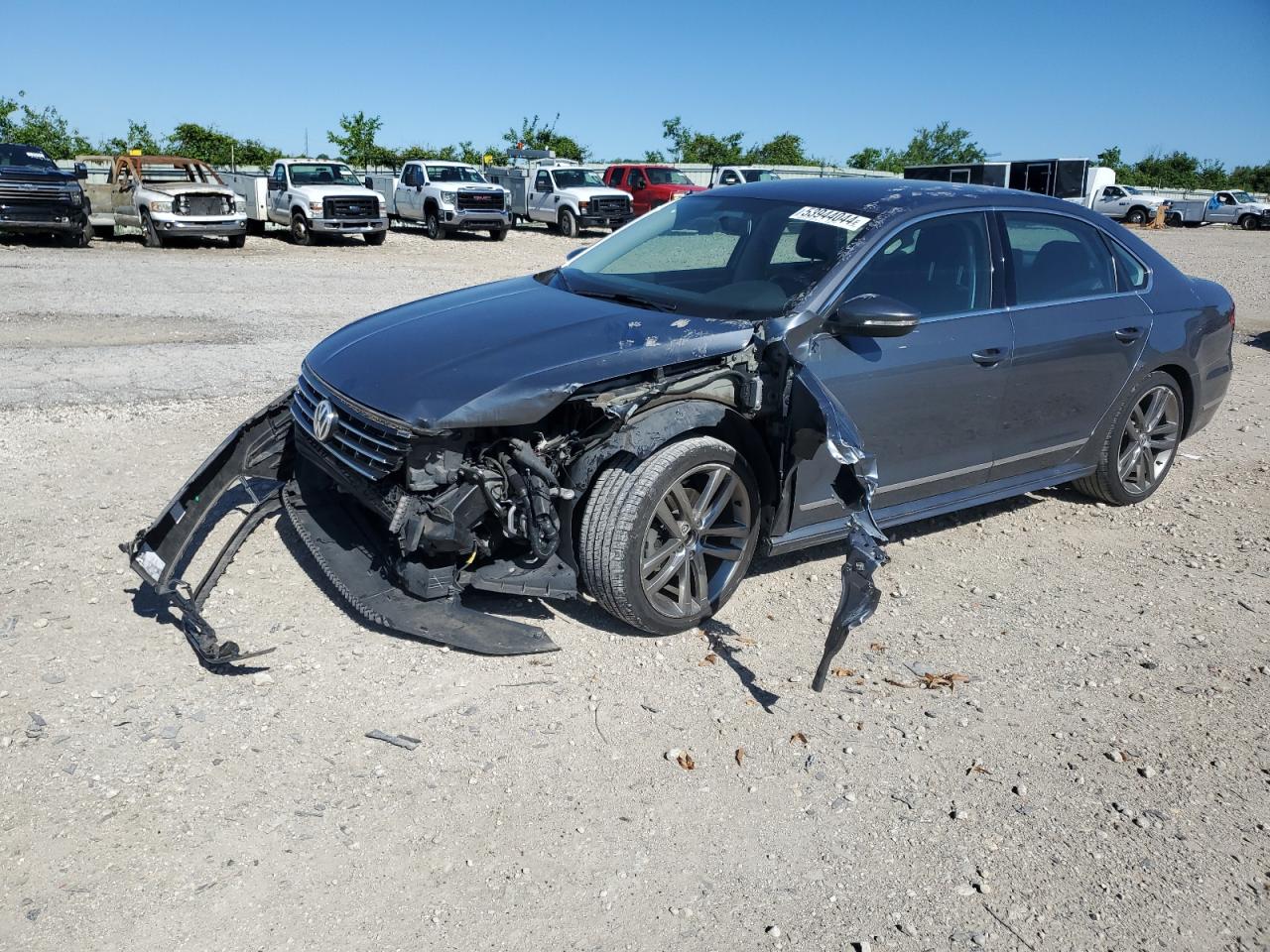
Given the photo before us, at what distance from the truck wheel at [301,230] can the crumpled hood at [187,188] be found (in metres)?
1.90

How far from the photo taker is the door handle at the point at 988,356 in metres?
4.79

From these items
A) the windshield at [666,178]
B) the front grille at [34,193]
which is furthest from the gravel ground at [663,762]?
the windshield at [666,178]

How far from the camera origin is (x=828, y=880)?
296 cm

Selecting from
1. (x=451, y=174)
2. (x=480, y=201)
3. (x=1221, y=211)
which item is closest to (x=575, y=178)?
(x=451, y=174)

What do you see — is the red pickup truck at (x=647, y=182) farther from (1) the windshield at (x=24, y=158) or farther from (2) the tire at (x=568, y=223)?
(1) the windshield at (x=24, y=158)

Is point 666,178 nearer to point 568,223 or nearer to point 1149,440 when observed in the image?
point 568,223

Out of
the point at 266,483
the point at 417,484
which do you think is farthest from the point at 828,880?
the point at 266,483

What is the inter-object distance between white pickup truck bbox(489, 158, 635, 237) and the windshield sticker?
70.7 feet

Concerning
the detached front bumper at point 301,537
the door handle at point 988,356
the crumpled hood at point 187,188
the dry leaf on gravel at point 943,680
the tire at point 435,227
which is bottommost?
the dry leaf on gravel at point 943,680

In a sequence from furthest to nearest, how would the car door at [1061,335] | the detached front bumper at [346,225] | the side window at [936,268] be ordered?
the detached front bumper at [346,225]
the car door at [1061,335]
the side window at [936,268]

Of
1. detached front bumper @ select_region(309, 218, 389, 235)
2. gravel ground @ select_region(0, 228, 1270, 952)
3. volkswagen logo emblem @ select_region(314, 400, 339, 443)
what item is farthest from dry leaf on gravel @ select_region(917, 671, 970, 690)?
detached front bumper @ select_region(309, 218, 389, 235)

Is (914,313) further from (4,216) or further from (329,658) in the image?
(4,216)

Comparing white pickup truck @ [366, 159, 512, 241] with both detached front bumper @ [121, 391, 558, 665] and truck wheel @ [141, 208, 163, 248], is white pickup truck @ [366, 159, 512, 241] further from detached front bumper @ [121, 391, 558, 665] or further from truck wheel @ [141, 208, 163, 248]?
detached front bumper @ [121, 391, 558, 665]

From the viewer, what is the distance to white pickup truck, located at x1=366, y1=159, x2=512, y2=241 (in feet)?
80.3
